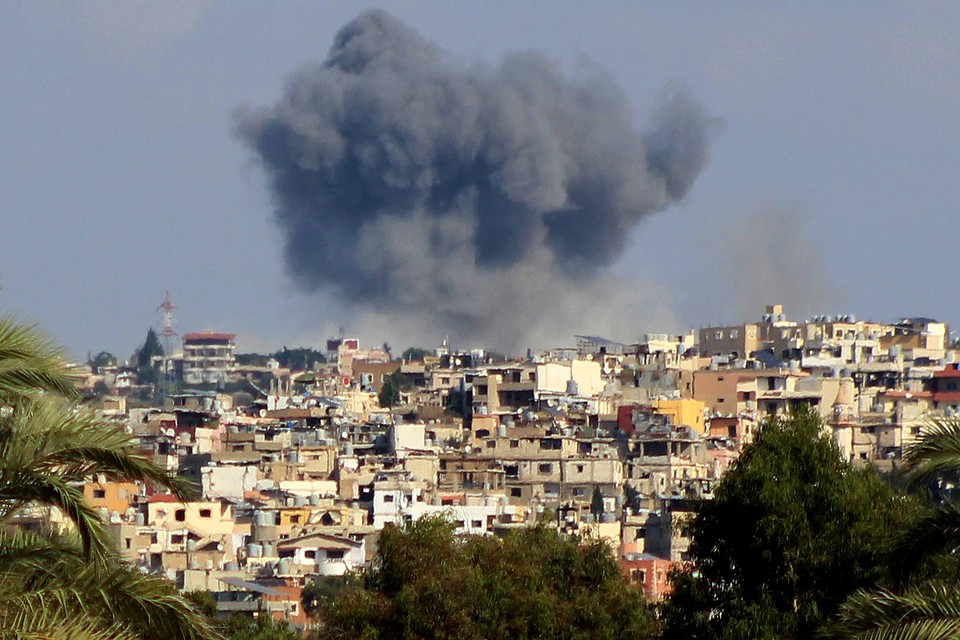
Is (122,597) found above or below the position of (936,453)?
below

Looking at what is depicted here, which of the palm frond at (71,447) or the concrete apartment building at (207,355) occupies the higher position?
the concrete apartment building at (207,355)

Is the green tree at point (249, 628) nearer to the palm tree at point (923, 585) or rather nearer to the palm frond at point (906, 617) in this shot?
the palm tree at point (923, 585)

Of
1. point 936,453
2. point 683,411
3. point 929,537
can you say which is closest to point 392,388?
point 683,411

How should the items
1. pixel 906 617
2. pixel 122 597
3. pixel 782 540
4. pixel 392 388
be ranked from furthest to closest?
1. pixel 392 388
2. pixel 782 540
3. pixel 906 617
4. pixel 122 597

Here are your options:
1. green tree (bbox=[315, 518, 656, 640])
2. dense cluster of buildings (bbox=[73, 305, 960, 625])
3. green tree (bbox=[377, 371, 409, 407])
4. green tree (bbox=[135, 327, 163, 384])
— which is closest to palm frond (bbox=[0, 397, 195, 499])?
green tree (bbox=[315, 518, 656, 640])

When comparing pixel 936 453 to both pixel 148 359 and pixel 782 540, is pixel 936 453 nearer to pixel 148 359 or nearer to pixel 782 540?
pixel 782 540

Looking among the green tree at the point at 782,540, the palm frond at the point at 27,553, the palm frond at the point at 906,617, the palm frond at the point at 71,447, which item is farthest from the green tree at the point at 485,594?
the palm frond at the point at 71,447

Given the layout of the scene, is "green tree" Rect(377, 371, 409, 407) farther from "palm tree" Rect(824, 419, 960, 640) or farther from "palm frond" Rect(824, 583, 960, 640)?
"palm frond" Rect(824, 583, 960, 640)
